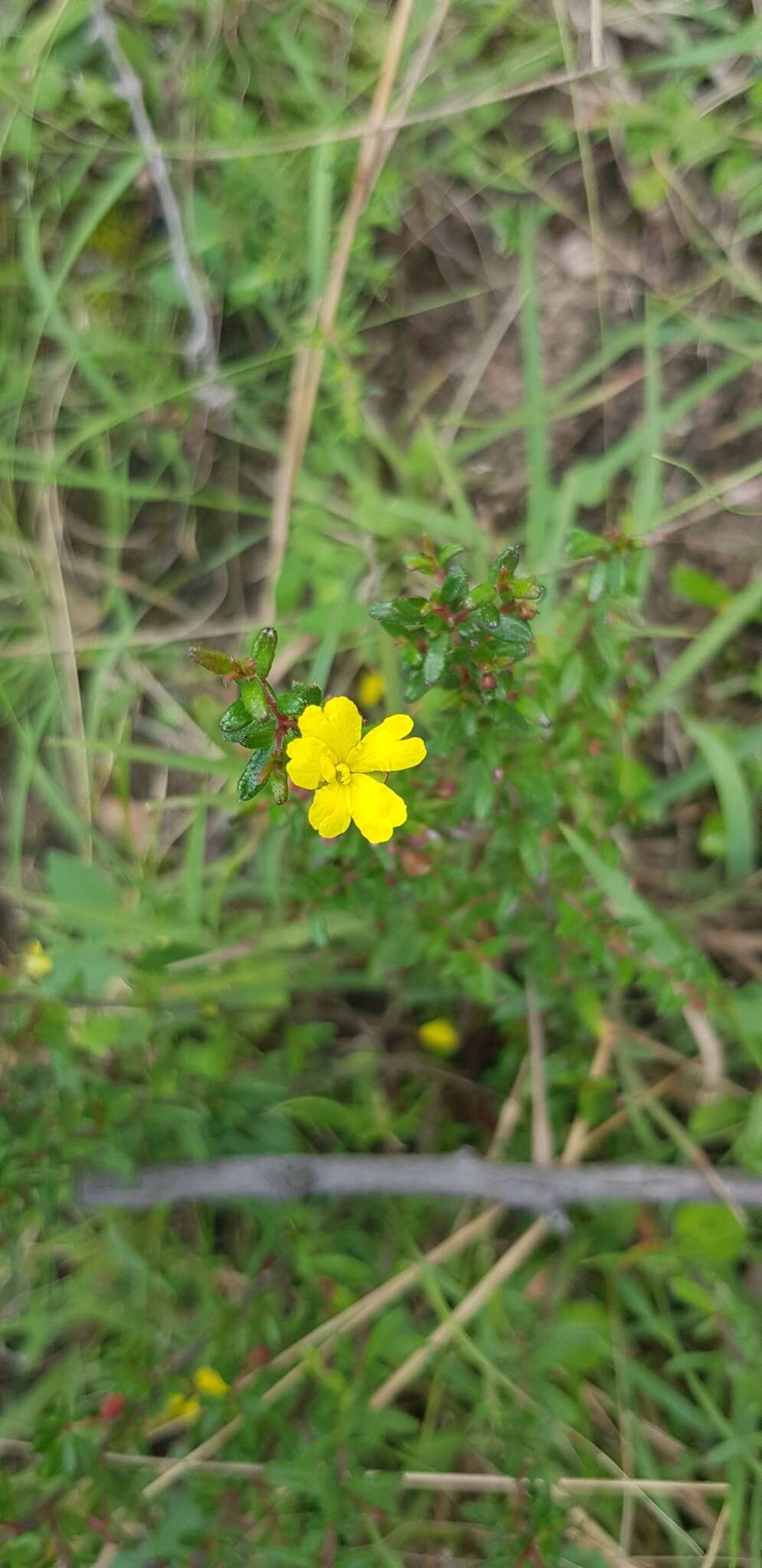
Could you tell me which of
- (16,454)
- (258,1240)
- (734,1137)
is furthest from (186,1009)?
(16,454)

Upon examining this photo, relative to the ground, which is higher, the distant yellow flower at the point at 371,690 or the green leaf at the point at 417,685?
the green leaf at the point at 417,685

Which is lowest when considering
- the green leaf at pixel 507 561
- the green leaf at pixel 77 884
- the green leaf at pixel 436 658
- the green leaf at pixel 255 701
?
the green leaf at pixel 77 884

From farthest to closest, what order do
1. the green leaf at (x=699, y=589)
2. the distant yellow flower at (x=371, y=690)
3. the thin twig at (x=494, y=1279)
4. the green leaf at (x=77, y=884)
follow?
the distant yellow flower at (x=371, y=690), the green leaf at (x=699, y=589), the green leaf at (x=77, y=884), the thin twig at (x=494, y=1279)

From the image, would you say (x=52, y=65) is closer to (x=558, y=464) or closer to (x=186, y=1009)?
(x=558, y=464)

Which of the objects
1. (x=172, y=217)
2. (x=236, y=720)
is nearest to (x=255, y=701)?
(x=236, y=720)

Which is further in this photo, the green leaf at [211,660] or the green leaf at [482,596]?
the green leaf at [482,596]

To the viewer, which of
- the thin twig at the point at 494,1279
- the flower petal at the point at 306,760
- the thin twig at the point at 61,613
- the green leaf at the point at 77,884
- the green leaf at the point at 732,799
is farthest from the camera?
the thin twig at the point at 61,613

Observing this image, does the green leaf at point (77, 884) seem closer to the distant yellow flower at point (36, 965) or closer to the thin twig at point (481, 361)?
the distant yellow flower at point (36, 965)

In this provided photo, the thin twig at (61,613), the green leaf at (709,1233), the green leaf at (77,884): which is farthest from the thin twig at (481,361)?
the green leaf at (709,1233)
